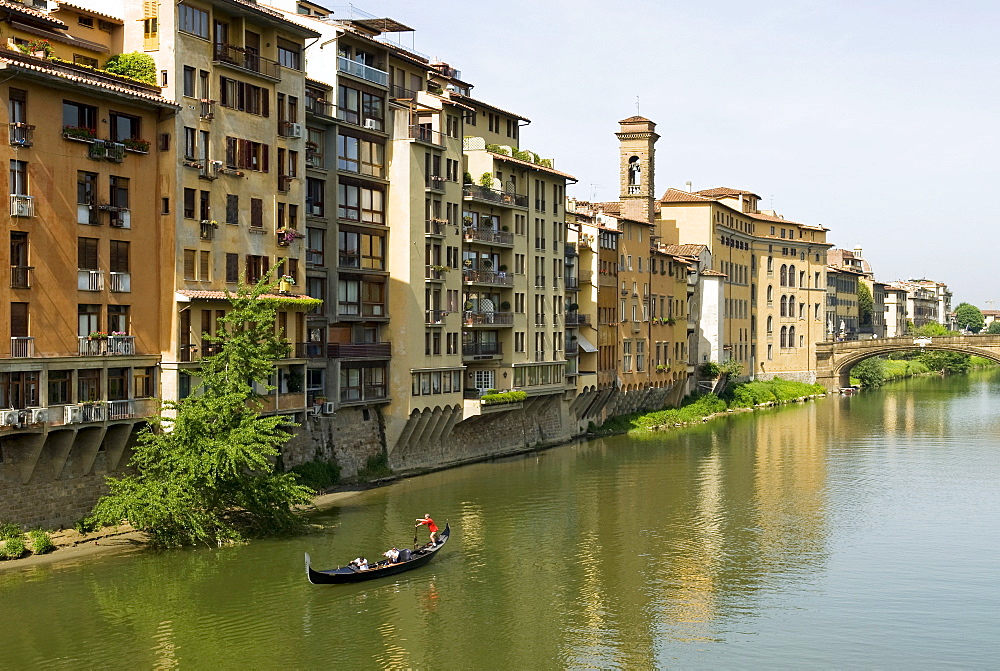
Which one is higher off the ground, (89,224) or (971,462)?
(89,224)

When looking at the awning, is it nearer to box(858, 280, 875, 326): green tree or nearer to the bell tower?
the bell tower

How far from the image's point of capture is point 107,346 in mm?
44812

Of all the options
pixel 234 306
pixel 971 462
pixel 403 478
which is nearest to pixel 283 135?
pixel 234 306

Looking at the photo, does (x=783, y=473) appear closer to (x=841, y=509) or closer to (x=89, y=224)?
(x=841, y=509)

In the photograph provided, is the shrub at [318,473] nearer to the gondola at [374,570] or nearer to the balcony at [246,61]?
the gondola at [374,570]

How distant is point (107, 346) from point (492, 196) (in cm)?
3149

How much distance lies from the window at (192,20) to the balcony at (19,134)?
8521 millimetres

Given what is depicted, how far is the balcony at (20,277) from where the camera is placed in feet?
136

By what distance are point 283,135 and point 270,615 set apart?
23.7 m

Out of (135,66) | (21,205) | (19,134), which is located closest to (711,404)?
(135,66)

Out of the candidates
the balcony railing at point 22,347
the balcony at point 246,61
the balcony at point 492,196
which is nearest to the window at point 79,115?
the balcony at point 246,61

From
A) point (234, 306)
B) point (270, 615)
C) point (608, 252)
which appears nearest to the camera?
point (270, 615)

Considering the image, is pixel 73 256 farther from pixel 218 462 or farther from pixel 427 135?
pixel 427 135

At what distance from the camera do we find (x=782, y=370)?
138 m
